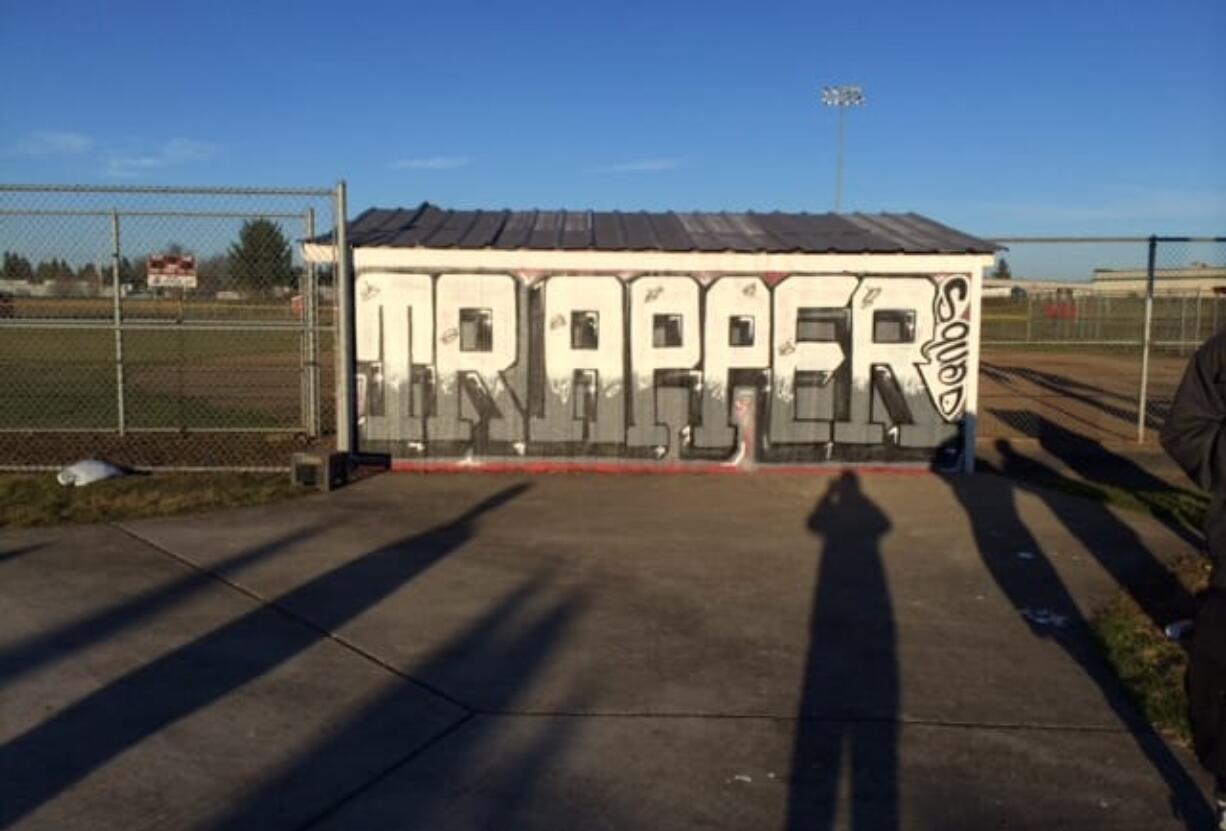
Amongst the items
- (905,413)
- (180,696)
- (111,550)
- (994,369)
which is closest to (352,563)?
(111,550)

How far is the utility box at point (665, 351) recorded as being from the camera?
34.5ft

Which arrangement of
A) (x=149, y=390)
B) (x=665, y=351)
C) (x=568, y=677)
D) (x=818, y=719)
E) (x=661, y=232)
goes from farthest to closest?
(x=149, y=390)
(x=661, y=232)
(x=665, y=351)
(x=568, y=677)
(x=818, y=719)

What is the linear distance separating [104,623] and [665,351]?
6172 millimetres

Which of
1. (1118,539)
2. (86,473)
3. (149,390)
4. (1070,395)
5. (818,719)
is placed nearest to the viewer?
(818,719)

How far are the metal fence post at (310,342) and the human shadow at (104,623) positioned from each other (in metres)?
4.61

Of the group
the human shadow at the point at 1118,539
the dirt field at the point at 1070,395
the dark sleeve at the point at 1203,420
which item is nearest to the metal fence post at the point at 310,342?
the human shadow at the point at 1118,539

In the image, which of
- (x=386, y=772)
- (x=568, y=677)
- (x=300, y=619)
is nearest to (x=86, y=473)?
(x=300, y=619)

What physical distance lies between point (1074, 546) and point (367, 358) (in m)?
6.49

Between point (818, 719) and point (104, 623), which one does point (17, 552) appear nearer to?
point (104, 623)

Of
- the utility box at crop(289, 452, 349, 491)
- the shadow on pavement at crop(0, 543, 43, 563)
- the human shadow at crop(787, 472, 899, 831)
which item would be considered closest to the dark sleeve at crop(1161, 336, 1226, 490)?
the human shadow at crop(787, 472, 899, 831)

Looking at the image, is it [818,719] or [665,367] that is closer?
[818,719]

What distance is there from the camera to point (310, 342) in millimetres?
11398

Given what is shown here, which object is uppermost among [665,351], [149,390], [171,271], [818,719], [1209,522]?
[171,271]

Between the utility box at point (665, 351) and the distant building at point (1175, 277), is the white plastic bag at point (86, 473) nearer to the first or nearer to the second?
the utility box at point (665, 351)
